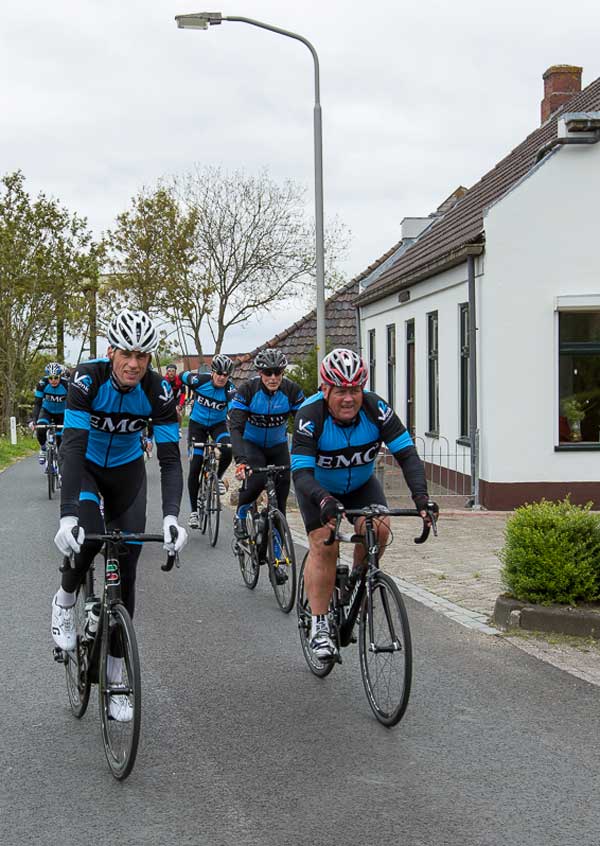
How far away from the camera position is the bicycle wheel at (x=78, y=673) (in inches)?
221

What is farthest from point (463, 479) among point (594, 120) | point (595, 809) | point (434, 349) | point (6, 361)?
point (6, 361)

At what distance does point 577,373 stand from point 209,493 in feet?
20.0

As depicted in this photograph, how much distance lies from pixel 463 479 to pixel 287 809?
42.4 ft

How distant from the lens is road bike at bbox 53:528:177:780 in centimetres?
480

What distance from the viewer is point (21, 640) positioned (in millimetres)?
7641

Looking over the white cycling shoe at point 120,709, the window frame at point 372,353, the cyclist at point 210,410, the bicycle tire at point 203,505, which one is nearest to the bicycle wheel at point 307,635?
the white cycling shoe at point 120,709

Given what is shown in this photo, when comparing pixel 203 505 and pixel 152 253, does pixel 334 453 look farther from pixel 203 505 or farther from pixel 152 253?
pixel 152 253

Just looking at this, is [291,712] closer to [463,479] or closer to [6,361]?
[463,479]

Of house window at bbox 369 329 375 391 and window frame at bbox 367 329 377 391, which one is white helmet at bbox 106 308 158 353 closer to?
window frame at bbox 367 329 377 391

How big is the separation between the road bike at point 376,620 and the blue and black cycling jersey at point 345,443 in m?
0.28

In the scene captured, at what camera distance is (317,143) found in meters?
17.9

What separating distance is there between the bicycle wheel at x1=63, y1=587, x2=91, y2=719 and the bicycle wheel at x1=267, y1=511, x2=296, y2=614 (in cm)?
279

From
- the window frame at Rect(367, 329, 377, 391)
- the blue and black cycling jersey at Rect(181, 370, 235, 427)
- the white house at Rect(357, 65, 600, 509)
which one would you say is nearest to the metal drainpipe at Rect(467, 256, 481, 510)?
the white house at Rect(357, 65, 600, 509)

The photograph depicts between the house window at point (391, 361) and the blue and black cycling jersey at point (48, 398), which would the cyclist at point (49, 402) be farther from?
the house window at point (391, 361)
